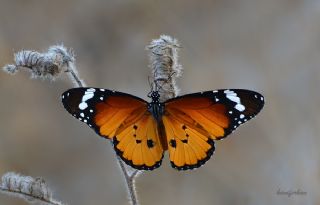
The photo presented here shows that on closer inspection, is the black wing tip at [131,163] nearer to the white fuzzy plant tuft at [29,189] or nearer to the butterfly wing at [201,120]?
the butterfly wing at [201,120]

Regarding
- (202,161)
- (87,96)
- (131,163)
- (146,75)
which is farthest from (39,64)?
(146,75)

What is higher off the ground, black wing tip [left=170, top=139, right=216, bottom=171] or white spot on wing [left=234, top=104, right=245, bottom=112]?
white spot on wing [left=234, top=104, right=245, bottom=112]

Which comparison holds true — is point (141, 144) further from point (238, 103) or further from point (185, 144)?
point (238, 103)

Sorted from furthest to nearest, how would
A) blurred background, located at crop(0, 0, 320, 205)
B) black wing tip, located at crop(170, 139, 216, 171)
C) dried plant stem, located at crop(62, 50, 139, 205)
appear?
blurred background, located at crop(0, 0, 320, 205) < black wing tip, located at crop(170, 139, 216, 171) < dried plant stem, located at crop(62, 50, 139, 205)

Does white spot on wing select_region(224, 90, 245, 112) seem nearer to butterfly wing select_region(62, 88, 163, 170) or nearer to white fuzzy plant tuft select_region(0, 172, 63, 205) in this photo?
butterfly wing select_region(62, 88, 163, 170)

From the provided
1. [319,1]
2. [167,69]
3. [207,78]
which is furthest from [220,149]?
[167,69]

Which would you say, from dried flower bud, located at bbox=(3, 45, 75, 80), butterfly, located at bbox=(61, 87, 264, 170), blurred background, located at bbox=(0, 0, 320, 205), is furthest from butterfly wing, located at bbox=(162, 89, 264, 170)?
blurred background, located at bbox=(0, 0, 320, 205)

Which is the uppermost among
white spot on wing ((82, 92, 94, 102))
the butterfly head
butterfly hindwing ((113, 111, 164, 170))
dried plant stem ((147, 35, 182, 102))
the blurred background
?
the blurred background

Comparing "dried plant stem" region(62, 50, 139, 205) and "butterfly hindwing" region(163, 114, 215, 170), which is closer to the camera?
"dried plant stem" region(62, 50, 139, 205)
